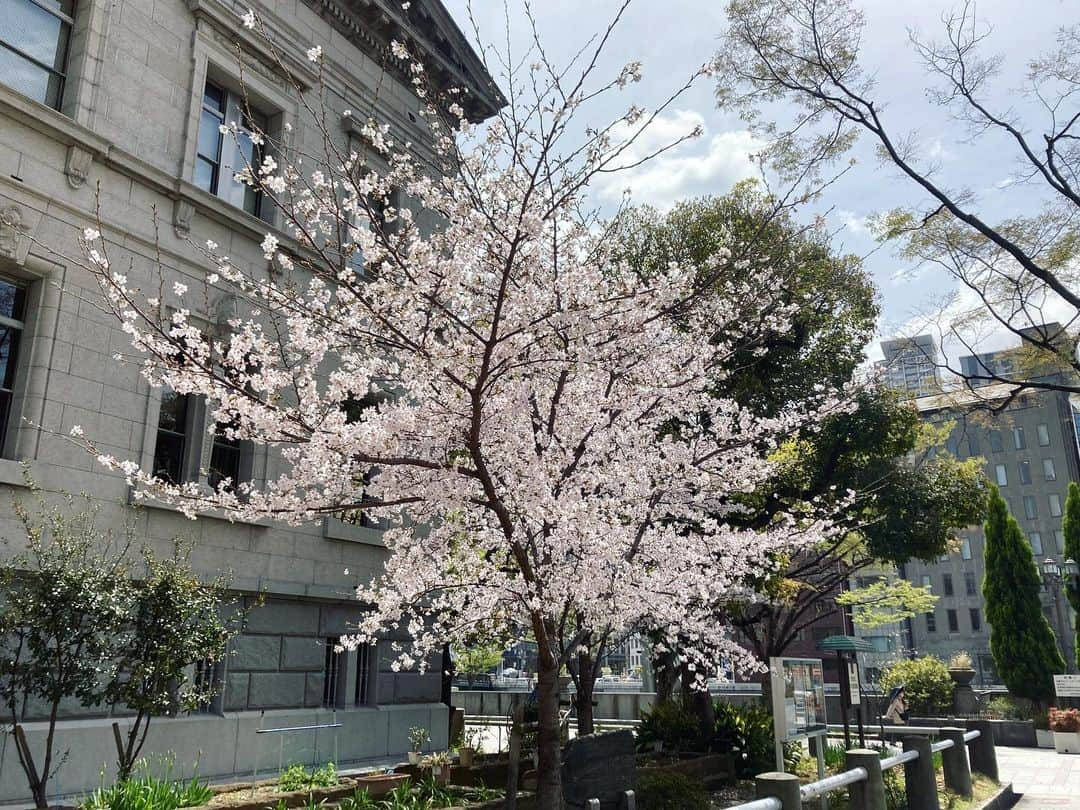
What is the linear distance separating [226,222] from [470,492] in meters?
8.30

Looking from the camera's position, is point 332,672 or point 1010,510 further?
point 1010,510

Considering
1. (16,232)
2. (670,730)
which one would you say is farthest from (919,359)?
(16,232)

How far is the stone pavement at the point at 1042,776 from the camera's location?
13.8 metres

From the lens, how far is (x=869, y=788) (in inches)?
310

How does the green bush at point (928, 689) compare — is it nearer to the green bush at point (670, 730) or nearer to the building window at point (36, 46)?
the green bush at point (670, 730)

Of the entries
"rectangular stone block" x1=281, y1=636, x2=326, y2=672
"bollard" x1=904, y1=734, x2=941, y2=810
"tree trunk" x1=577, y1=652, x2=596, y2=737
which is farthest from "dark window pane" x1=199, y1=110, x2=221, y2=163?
"bollard" x1=904, y1=734, x2=941, y2=810

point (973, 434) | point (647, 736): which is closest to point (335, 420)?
point (647, 736)

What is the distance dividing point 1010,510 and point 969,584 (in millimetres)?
7869

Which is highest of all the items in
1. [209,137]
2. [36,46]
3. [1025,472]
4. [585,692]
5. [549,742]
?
[1025,472]

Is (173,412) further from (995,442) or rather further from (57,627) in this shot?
(995,442)

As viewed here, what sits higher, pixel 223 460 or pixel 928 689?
pixel 223 460

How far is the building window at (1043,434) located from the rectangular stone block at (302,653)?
78511mm

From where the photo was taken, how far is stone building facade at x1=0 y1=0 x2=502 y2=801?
36.7 ft

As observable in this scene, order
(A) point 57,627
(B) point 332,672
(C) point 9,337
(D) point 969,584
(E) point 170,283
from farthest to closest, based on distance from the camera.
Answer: (D) point 969,584 → (B) point 332,672 → (E) point 170,283 → (C) point 9,337 → (A) point 57,627
